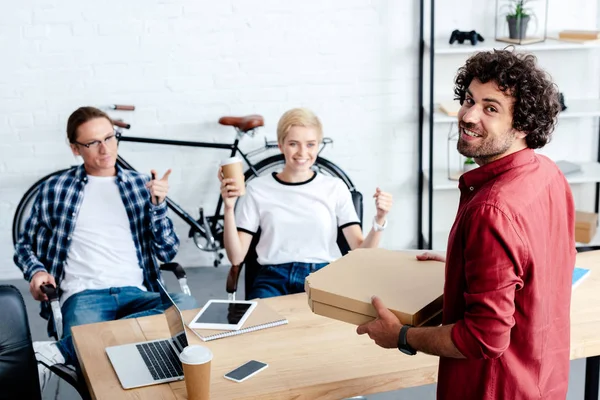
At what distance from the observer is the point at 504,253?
1.43 metres

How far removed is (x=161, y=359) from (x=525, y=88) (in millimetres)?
1108

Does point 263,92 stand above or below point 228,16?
below

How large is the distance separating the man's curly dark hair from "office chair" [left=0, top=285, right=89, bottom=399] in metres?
1.30

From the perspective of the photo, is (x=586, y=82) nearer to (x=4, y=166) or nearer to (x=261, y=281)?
(x=261, y=281)

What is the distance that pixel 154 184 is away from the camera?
9.05 ft

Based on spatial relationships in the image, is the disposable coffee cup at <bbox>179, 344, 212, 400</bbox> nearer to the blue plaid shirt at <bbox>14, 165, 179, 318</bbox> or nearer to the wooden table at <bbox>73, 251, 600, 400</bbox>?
the wooden table at <bbox>73, 251, 600, 400</bbox>

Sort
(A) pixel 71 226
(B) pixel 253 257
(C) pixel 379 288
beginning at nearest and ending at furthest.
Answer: (C) pixel 379 288 → (A) pixel 71 226 → (B) pixel 253 257

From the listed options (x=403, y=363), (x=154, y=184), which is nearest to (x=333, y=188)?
(x=154, y=184)

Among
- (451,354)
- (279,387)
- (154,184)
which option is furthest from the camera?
(154,184)

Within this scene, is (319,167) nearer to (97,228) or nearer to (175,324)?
(97,228)

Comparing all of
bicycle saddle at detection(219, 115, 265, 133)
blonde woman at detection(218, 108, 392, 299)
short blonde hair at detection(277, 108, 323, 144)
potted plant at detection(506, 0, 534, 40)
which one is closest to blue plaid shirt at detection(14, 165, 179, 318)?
blonde woman at detection(218, 108, 392, 299)

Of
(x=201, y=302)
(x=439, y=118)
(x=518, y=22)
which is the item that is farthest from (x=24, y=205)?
(x=518, y=22)

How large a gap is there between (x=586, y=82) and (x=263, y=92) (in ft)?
6.19

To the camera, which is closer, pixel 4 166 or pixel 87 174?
pixel 87 174
